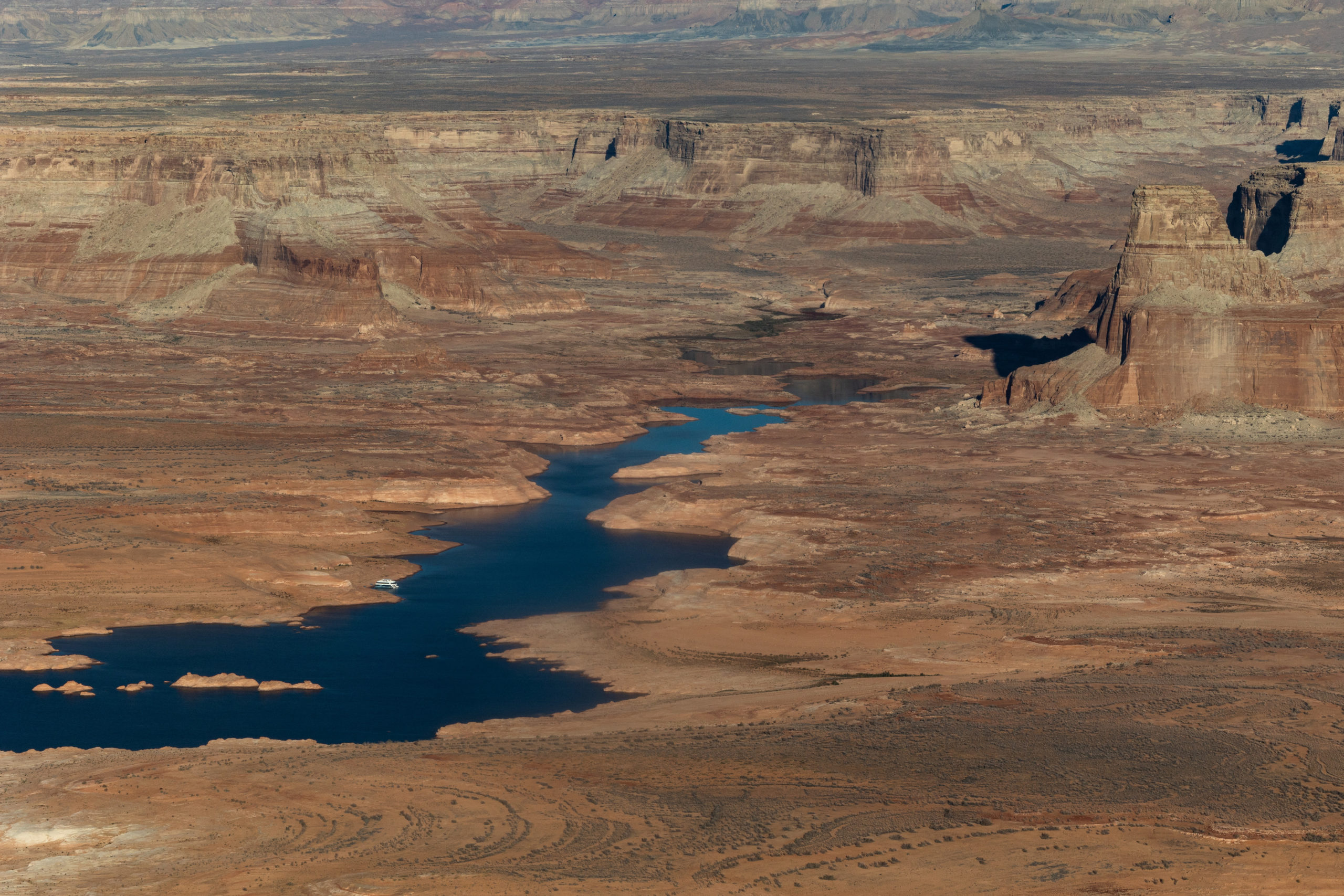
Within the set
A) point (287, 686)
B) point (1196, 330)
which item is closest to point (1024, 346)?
point (1196, 330)

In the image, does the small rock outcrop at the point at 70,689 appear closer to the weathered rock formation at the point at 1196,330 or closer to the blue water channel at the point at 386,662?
the blue water channel at the point at 386,662

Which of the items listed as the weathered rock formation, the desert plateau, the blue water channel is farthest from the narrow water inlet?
the weathered rock formation

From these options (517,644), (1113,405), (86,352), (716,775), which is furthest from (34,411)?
(716,775)

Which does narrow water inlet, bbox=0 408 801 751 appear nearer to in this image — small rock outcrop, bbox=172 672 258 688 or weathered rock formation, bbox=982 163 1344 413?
small rock outcrop, bbox=172 672 258 688

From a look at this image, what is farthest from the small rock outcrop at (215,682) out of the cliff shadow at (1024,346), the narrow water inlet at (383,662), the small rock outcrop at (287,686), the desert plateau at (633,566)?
the cliff shadow at (1024,346)

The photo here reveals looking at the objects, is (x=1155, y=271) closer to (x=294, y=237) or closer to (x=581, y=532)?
(x=581, y=532)
